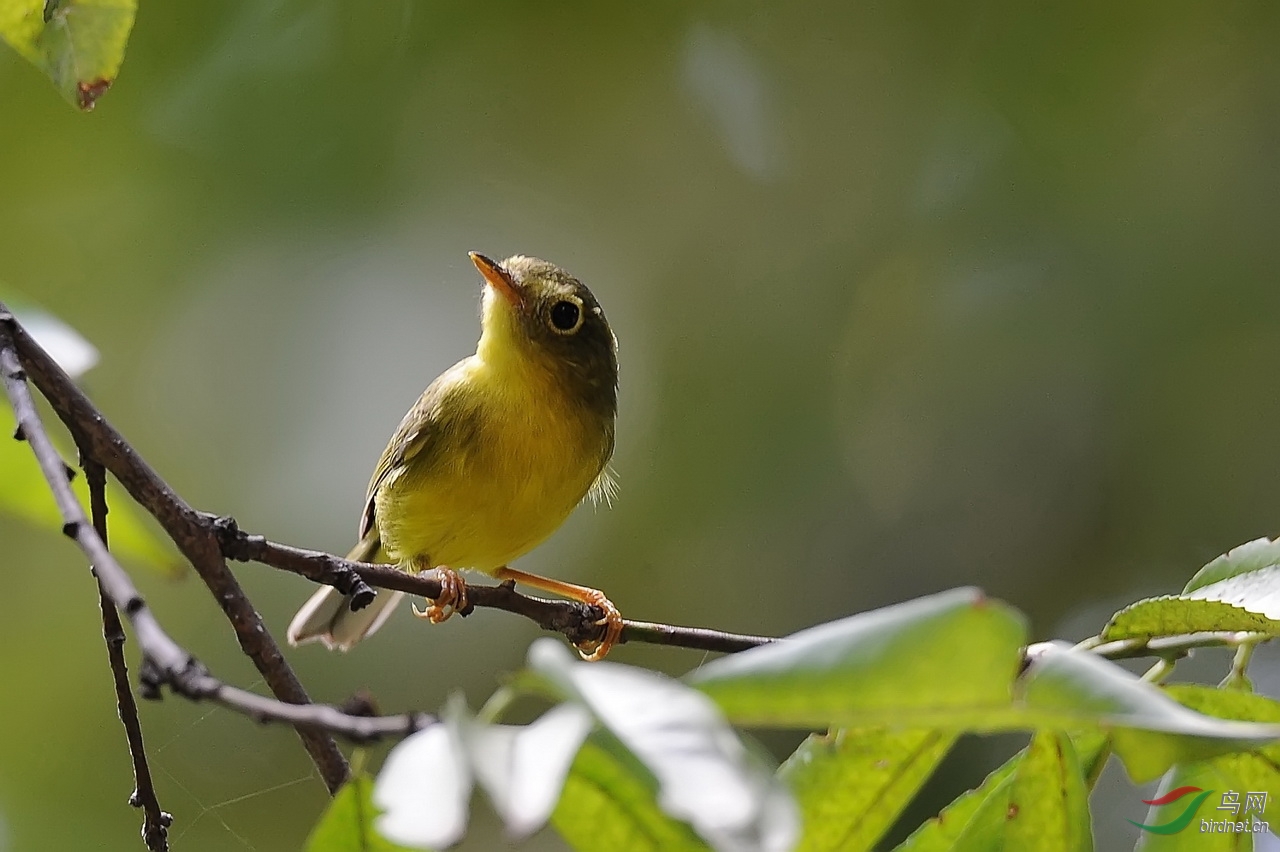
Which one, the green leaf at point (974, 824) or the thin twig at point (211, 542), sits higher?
the thin twig at point (211, 542)

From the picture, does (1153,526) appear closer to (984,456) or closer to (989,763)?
(984,456)

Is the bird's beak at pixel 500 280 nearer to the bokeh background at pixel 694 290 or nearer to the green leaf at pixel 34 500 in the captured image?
the green leaf at pixel 34 500

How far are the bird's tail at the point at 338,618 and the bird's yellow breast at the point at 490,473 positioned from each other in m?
0.32

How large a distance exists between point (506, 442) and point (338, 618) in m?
0.96

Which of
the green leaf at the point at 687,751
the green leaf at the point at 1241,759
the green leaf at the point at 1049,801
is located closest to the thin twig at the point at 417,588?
the green leaf at the point at 1049,801

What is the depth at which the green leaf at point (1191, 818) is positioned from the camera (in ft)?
4.75

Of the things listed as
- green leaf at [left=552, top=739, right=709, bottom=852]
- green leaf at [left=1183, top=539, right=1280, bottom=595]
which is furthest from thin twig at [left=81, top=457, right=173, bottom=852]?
green leaf at [left=1183, top=539, right=1280, bottom=595]

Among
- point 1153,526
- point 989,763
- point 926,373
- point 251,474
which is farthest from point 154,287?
point 1153,526

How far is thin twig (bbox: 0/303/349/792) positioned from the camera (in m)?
1.26

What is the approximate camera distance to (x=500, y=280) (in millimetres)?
3178

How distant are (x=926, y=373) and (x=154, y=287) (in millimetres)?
3610

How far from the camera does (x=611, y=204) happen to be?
6035mm

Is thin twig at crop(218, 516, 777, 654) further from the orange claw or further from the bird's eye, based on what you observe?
the bird's eye

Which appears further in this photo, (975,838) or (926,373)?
(926,373)
